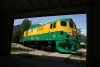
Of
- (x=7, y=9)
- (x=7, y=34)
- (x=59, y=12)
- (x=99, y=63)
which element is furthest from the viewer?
(x=7, y=34)

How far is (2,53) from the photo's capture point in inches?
366

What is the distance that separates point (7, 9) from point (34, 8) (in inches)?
77.1

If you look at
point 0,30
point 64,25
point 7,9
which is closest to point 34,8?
point 7,9

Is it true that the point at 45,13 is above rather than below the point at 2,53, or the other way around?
above

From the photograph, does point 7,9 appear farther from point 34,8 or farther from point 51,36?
point 51,36

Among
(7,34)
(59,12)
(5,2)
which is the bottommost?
(7,34)

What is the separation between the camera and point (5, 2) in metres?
7.59

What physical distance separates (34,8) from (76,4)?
99.6 inches

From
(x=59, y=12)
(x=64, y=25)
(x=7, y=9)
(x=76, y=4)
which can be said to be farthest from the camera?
(x=64, y=25)

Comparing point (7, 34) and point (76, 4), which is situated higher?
point (76, 4)

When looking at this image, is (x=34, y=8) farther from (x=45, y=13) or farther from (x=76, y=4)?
(x=76, y=4)

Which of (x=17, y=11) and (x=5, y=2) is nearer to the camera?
(x=5, y=2)

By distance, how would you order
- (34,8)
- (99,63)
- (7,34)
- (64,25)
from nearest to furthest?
(99,63), (34,8), (7,34), (64,25)

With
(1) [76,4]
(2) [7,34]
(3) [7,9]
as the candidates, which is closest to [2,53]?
(2) [7,34]
